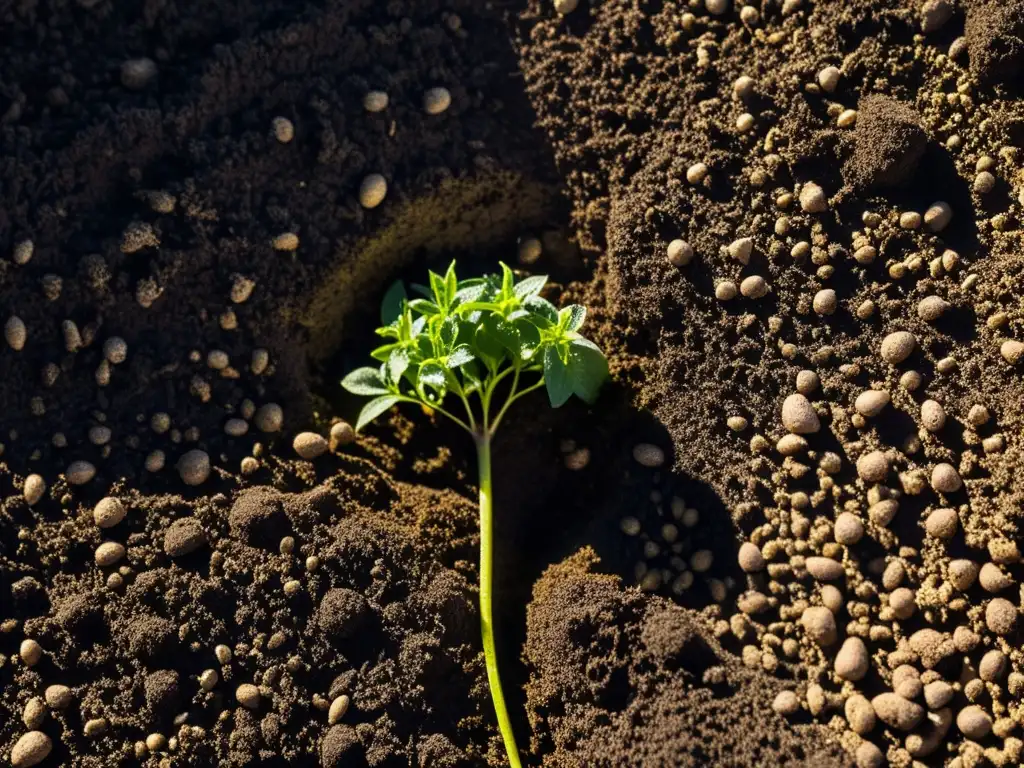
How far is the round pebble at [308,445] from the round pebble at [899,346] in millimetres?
1138

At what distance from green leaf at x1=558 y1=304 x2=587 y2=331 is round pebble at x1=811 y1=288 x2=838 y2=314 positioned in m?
0.46

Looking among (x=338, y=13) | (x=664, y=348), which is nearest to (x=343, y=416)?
(x=664, y=348)

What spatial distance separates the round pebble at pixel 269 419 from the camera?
85.0 inches

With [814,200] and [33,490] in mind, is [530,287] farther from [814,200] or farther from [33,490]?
[33,490]

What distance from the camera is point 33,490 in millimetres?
2039

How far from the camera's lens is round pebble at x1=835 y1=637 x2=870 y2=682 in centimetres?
187

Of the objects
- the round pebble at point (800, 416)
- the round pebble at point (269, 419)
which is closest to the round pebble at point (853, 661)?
the round pebble at point (800, 416)

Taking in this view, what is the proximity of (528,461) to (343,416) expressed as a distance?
0.42 metres

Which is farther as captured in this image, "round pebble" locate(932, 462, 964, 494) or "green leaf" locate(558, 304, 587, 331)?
"green leaf" locate(558, 304, 587, 331)

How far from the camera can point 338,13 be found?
2.24 metres

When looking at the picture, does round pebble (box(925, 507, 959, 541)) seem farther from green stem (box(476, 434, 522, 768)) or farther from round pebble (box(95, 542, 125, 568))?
round pebble (box(95, 542, 125, 568))

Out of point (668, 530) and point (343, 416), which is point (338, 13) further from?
point (668, 530)

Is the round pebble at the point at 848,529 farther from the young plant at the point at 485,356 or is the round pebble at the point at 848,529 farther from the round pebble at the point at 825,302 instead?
the young plant at the point at 485,356

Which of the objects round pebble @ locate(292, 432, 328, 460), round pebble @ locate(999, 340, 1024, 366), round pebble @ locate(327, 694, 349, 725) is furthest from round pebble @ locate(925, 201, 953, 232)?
round pebble @ locate(327, 694, 349, 725)
